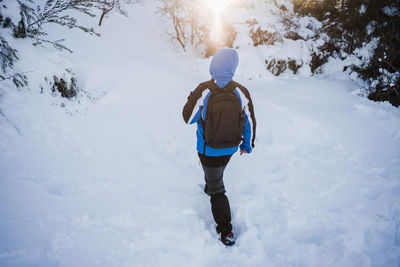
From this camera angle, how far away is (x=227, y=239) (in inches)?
80.7

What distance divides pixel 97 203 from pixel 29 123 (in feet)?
6.76

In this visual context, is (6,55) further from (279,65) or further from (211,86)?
(279,65)

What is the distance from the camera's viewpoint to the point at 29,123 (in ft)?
10.2

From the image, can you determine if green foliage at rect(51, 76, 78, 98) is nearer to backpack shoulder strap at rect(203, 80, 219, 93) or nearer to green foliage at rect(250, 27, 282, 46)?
backpack shoulder strap at rect(203, 80, 219, 93)

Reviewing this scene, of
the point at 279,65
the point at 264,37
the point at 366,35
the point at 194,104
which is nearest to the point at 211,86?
the point at 194,104

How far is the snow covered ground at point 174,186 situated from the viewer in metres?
1.88

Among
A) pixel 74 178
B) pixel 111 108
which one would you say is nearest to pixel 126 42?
pixel 111 108

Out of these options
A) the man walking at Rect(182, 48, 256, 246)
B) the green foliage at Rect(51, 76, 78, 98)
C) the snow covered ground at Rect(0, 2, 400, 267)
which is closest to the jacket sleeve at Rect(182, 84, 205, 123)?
the man walking at Rect(182, 48, 256, 246)

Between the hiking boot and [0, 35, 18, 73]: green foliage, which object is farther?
[0, 35, 18, 73]: green foliage

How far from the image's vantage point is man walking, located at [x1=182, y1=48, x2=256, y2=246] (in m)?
1.81

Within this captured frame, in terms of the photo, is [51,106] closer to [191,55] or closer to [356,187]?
[356,187]

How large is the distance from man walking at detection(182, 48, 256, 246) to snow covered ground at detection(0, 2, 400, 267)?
0.54m

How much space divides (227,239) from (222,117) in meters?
1.32

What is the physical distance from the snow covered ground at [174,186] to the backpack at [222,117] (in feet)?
3.62
